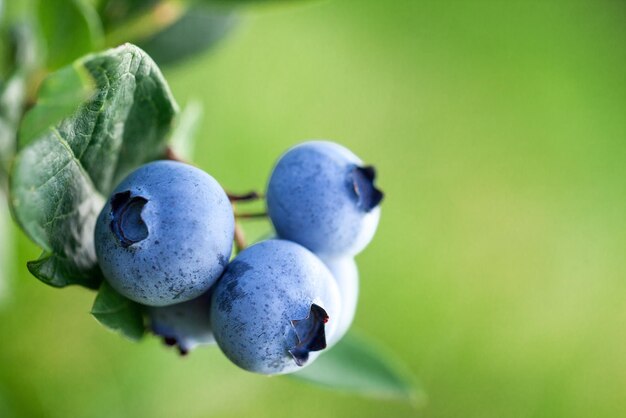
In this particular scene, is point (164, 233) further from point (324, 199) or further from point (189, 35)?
point (189, 35)

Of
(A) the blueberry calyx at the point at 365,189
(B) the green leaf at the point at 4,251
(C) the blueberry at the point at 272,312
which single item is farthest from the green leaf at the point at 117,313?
(B) the green leaf at the point at 4,251

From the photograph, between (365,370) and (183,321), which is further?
(365,370)

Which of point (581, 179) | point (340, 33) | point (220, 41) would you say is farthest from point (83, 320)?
point (581, 179)

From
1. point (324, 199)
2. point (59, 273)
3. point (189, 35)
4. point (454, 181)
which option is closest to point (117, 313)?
point (59, 273)

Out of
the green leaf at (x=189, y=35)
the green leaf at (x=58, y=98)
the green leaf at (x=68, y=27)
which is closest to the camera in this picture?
the green leaf at (x=58, y=98)

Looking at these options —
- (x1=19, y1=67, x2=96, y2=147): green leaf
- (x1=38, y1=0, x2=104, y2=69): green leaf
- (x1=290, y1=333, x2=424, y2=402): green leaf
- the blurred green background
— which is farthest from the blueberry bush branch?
the blurred green background

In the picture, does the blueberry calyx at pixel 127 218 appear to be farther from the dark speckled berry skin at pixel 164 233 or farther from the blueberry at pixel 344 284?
the blueberry at pixel 344 284

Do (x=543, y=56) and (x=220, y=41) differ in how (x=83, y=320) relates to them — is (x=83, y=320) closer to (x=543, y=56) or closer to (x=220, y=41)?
(x=220, y=41)
